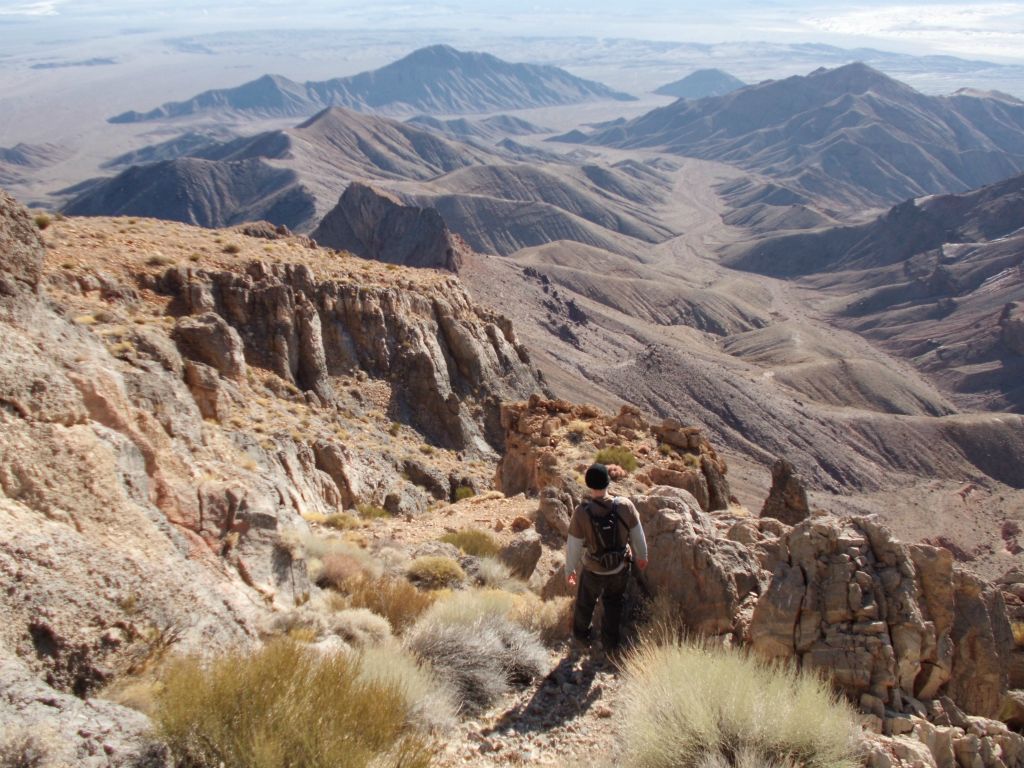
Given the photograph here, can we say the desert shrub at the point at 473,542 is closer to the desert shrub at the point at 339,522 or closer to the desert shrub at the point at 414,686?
the desert shrub at the point at 339,522

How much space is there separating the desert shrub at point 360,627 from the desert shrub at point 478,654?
310 mm

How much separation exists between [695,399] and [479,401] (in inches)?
2010

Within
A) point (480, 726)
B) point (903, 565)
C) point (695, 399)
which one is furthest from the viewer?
point (695, 399)

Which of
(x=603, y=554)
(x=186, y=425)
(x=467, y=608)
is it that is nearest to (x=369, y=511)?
(x=186, y=425)

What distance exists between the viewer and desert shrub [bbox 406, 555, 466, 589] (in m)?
10.1

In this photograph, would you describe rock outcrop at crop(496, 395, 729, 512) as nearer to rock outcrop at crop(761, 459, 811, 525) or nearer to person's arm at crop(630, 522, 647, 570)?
rock outcrop at crop(761, 459, 811, 525)

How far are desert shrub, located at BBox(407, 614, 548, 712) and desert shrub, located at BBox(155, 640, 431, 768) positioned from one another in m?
1.54

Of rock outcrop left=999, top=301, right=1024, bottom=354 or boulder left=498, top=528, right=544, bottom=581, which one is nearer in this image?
boulder left=498, top=528, right=544, bottom=581

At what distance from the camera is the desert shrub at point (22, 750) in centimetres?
398

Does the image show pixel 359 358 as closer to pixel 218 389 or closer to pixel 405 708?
pixel 218 389

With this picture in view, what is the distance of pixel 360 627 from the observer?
741 cm

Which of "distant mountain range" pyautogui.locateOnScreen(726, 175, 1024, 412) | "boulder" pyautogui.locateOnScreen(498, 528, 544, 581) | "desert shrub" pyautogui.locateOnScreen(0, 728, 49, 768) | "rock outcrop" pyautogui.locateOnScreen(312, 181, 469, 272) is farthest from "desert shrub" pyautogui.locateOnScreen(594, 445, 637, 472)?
"distant mountain range" pyautogui.locateOnScreen(726, 175, 1024, 412)

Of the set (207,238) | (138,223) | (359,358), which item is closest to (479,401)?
(359,358)

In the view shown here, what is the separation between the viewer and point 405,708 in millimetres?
5770
